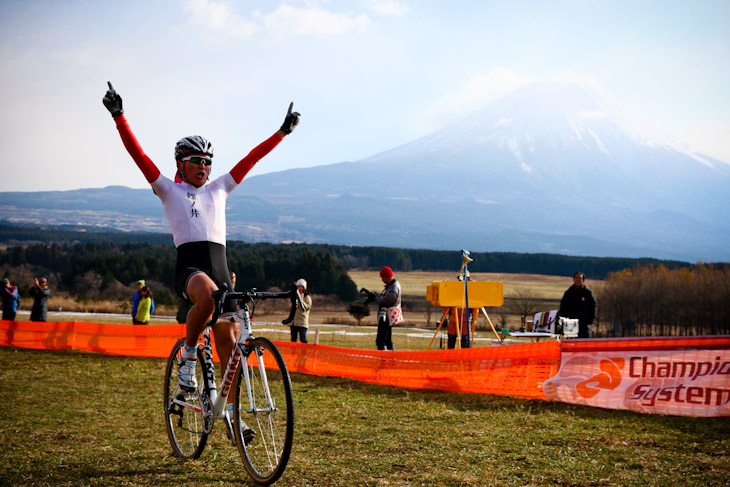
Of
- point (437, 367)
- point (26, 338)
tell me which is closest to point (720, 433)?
point (437, 367)

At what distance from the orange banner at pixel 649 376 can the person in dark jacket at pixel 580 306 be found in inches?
219

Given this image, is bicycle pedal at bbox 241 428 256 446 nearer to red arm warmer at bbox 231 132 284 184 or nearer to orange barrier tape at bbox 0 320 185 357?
red arm warmer at bbox 231 132 284 184

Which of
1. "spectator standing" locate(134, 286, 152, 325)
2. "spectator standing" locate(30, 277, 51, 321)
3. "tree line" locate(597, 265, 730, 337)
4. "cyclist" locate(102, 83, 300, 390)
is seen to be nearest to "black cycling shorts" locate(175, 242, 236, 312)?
"cyclist" locate(102, 83, 300, 390)

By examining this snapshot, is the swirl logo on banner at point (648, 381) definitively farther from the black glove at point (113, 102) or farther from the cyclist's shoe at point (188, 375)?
the black glove at point (113, 102)

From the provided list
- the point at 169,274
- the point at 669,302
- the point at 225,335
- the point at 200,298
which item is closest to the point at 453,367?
the point at 225,335

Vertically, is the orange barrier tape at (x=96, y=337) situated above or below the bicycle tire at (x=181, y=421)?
below

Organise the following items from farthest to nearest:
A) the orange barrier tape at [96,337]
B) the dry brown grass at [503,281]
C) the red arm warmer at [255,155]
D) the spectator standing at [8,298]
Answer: the dry brown grass at [503,281] → the spectator standing at [8,298] → the orange barrier tape at [96,337] → the red arm warmer at [255,155]

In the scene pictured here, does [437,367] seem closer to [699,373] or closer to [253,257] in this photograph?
[699,373]

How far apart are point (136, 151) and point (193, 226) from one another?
2.60 ft

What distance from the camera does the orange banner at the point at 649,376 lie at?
923 cm

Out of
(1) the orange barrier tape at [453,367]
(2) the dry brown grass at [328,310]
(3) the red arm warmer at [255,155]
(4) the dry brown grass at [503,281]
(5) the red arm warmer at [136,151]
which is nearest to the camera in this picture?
(5) the red arm warmer at [136,151]

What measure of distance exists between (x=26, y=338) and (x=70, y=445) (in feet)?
41.8

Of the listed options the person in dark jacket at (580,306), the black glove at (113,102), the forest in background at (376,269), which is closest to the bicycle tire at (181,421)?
the black glove at (113,102)

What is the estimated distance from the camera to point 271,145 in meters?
6.51
